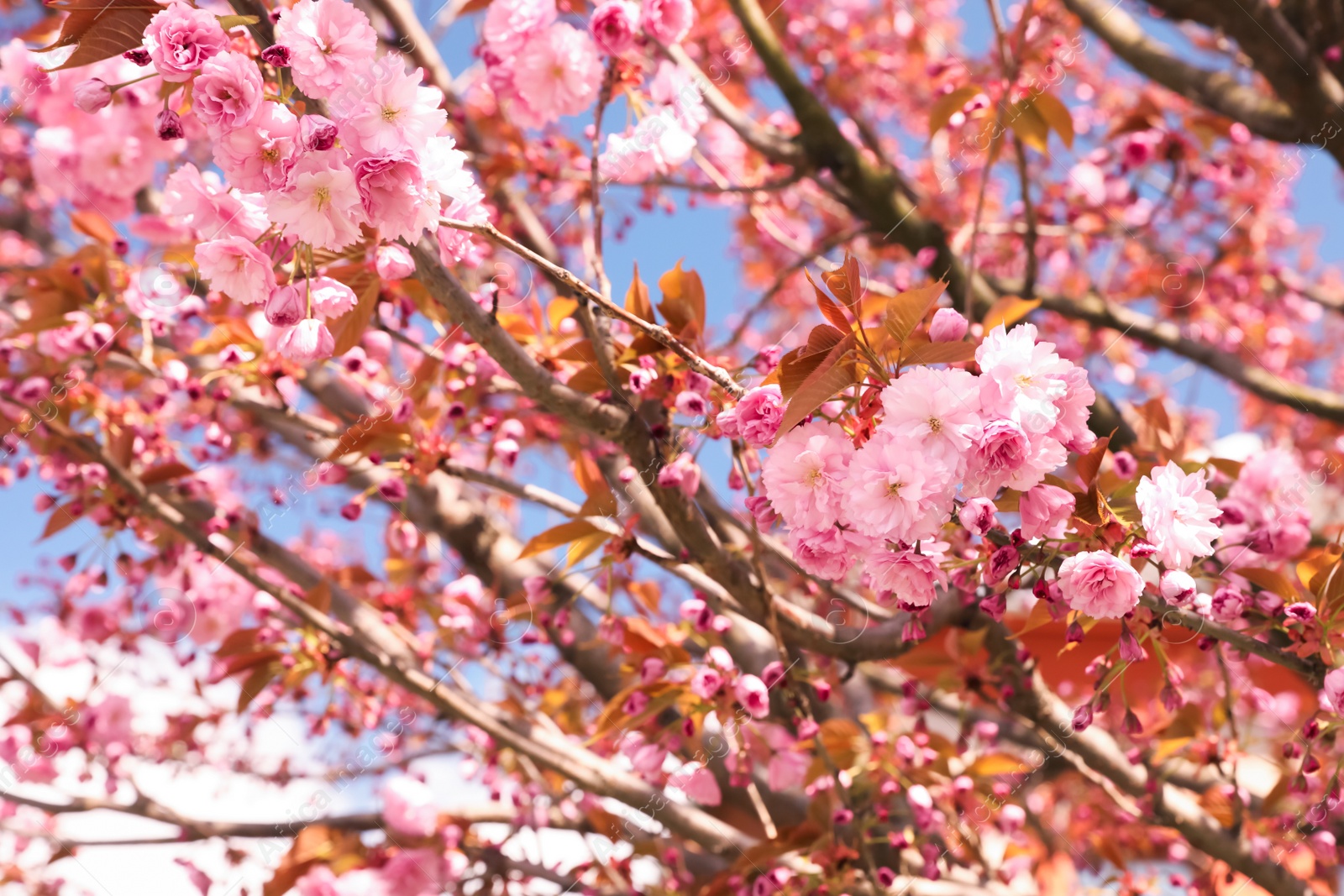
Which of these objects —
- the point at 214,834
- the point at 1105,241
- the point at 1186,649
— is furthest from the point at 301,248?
the point at 1186,649

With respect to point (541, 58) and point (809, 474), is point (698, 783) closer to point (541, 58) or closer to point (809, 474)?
point (809, 474)

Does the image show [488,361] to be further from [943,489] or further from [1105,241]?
[1105,241]


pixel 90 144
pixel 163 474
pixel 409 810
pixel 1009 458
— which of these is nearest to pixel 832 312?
pixel 1009 458

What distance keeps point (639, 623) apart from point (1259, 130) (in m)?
1.76

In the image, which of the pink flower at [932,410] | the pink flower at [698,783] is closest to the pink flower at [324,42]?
the pink flower at [932,410]

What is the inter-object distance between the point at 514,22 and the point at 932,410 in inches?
39.3

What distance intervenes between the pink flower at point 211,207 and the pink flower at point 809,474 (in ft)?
1.84

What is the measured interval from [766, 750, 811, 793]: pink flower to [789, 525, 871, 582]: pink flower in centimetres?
77

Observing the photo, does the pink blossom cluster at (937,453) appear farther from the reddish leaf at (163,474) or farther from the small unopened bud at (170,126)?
the reddish leaf at (163,474)

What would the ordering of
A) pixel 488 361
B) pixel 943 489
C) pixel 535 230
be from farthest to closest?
pixel 535 230 < pixel 488 361 < pixel 943 489

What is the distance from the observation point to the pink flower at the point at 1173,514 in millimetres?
782

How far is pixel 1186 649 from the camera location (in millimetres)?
2717

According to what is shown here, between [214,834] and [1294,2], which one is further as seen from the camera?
[1294,2]

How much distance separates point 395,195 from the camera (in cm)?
75
